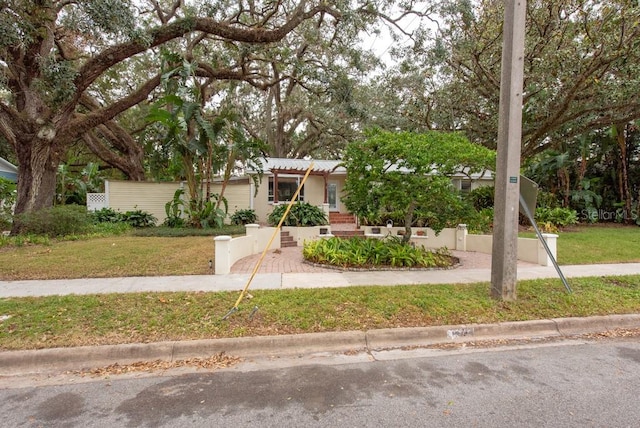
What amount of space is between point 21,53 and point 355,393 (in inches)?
516

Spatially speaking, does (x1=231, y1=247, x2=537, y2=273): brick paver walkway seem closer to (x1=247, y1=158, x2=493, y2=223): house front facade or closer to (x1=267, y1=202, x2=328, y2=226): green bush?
(x1=267, y1=202, x2=328, y2=226): green bush

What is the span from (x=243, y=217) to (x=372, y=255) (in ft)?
24.1

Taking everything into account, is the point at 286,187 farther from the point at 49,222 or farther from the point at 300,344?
the point at 300,344

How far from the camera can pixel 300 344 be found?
397cm

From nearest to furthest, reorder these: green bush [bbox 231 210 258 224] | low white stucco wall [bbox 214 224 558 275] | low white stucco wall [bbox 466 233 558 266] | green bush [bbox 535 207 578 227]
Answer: low white stucco wall [bbox 466 233 558 266] < low white stucco wall [bbox 214 224 558 275] < green bush [bbox 535 207 578 227] < green bush [bbox 231 210 258 224]

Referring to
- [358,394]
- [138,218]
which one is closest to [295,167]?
[138,218]

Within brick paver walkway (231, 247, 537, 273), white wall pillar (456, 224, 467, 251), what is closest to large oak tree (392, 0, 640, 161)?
white wall pillar (456, 224, 467, 251)

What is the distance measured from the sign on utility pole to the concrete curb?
2.72 ft

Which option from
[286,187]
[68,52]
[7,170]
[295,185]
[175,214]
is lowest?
[175,214]

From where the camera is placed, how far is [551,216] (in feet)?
44.4

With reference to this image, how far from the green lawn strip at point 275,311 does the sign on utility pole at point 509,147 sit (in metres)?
0.68

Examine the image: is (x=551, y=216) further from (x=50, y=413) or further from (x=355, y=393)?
(x=50, y=413)

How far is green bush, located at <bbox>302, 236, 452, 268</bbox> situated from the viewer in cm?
768

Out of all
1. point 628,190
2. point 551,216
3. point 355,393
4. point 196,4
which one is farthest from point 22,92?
point 628,190
